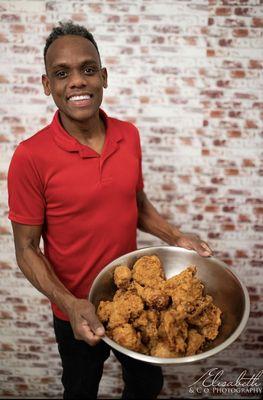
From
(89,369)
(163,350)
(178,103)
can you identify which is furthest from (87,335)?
(178,103)

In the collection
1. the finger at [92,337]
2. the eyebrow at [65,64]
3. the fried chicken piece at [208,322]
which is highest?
the eyebrow at [65,64]

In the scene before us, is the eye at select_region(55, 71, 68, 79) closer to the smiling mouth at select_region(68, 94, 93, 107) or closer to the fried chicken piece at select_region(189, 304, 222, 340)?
the smiling mouth at select_region(68, 94, 93, 107)

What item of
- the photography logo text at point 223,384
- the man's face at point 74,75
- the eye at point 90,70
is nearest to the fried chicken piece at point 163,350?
the man's face at point 74,75

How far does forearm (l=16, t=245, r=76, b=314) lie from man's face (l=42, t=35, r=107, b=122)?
0.54 metres

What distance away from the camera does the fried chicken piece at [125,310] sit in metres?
1.25

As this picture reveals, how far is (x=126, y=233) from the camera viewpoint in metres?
1.63

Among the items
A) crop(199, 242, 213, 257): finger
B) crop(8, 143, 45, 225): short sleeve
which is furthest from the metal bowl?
crop(8, 143, 45, 225): short sleeve

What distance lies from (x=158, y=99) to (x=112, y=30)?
1.37ft

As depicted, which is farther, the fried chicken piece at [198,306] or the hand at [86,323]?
the fried chicken piece at [198,306]

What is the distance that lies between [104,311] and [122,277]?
0.15m

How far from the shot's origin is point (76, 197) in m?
1.47

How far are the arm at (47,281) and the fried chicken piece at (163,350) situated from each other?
0.71ft

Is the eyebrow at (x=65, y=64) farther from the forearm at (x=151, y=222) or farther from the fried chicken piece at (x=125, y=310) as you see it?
the fried chicken piece at (x=125, y=310)

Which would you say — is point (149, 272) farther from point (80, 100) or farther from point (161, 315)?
point (80, 100)
